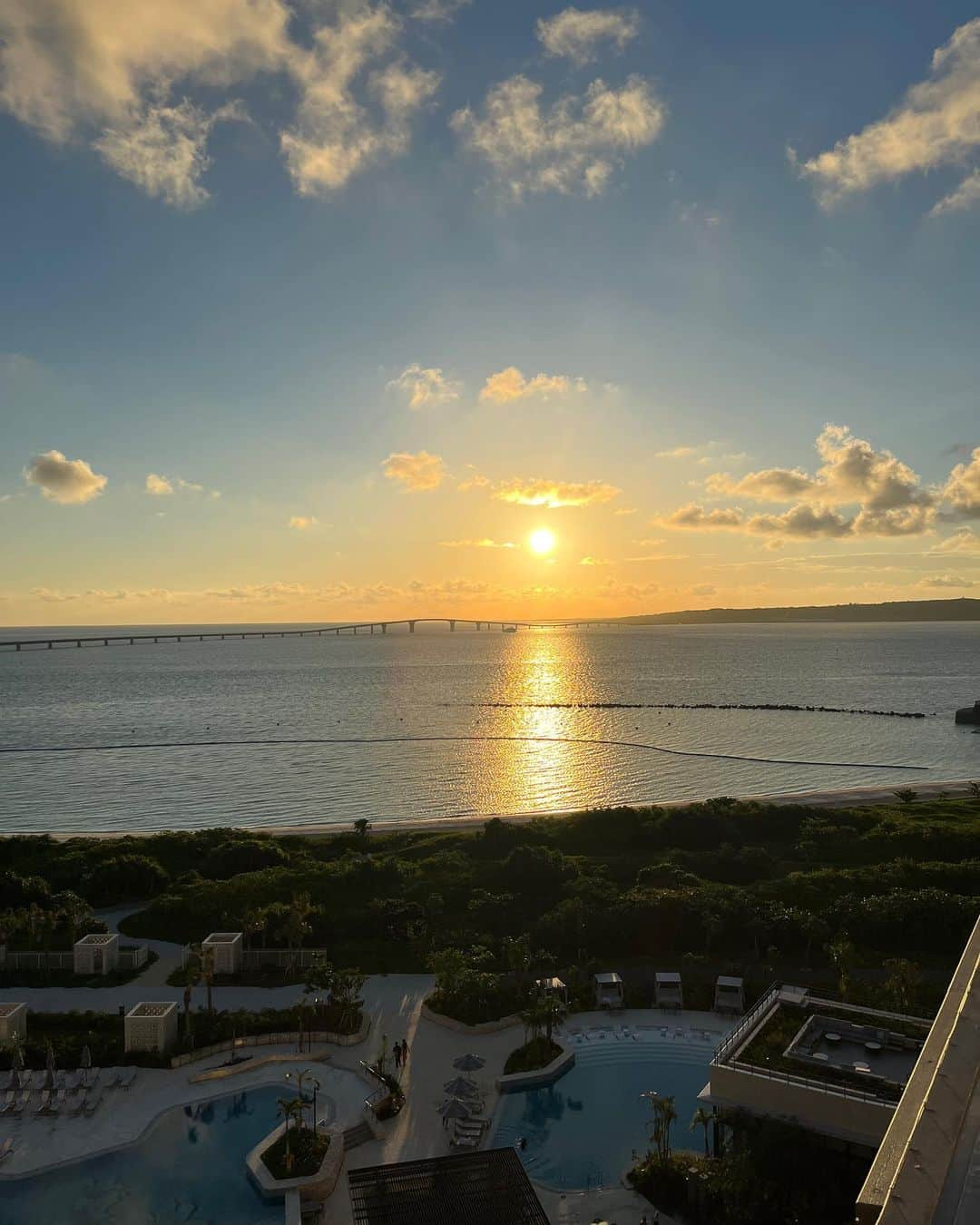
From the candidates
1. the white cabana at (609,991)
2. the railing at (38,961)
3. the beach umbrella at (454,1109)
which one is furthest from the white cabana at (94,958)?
the white cabana at (609,991)

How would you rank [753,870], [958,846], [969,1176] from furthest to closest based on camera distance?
[958,846] → [753,870] → [969,1176]

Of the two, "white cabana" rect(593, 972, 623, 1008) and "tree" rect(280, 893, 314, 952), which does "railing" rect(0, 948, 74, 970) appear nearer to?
"tree" rect(280, 893, 314, 952)

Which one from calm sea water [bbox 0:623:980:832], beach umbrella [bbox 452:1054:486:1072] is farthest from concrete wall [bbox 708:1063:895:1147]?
calm sea water [bbox 0:623:980:832]

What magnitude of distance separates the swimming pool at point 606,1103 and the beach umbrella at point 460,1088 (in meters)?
1.10

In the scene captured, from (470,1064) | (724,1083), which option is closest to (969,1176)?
(724,1083)

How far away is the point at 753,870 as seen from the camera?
45500 mm

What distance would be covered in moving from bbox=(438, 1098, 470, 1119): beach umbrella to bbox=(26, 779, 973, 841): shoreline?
33.8m

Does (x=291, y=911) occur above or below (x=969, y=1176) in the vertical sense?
below

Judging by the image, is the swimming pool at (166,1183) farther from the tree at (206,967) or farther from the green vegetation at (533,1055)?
the tree at (206,967)

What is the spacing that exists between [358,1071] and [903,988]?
16853 mm

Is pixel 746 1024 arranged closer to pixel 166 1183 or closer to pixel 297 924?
pixel 166 1183

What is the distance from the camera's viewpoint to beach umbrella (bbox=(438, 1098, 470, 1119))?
76.8 feet

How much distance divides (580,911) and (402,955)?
7533 millimetres

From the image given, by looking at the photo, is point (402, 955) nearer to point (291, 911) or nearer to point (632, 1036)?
point (291, 911)
